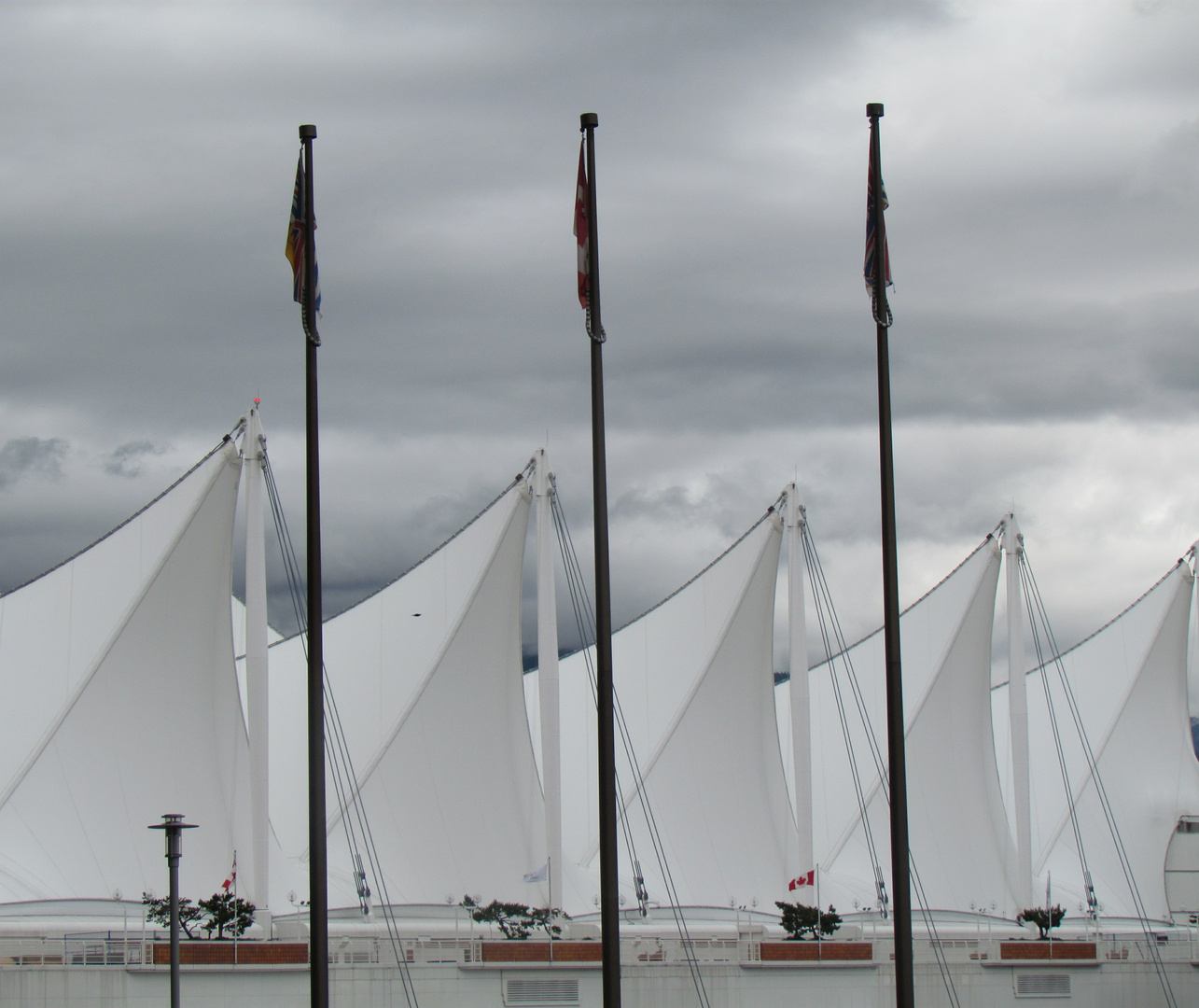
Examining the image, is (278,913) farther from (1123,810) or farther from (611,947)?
(1123,810)

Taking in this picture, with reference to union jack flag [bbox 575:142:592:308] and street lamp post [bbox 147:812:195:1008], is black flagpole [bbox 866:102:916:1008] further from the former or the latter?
street lamp post [bbox 147:812:195:1008]

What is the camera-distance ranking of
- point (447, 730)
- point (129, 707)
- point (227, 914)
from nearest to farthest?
point (227, 914)
point (129, 707)
point (447, 730)

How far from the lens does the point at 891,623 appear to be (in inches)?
647

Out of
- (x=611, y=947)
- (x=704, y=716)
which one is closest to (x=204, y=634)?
(x=704, y=716)

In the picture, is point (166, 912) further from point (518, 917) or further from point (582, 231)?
point (582, 231)

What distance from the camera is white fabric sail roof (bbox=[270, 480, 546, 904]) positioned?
36.3 meters

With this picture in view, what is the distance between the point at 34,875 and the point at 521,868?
10738mm

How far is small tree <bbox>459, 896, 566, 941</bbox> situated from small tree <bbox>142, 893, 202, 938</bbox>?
5.88 meters

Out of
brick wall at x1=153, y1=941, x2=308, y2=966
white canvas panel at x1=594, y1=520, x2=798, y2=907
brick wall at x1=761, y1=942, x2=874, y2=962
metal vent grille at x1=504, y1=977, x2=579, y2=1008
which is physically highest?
white canvas panel at x1=594, y1=520, x2=798, y2=907

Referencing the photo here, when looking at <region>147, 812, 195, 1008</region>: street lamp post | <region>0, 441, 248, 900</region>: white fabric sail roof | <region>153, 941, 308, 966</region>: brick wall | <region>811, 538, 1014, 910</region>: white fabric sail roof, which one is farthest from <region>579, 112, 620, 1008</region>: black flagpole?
<region>811, 538, 1014, 910</region>: white fabric sail roof

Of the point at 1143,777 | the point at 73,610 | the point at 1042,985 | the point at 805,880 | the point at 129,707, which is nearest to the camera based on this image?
the point at 129,707

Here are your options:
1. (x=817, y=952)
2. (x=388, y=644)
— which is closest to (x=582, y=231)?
(x=817, y=952)

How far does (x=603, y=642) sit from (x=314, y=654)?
2.76 meters

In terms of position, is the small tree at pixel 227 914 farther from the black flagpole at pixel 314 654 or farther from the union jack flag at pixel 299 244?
the union jack flag at pixel 299 244
